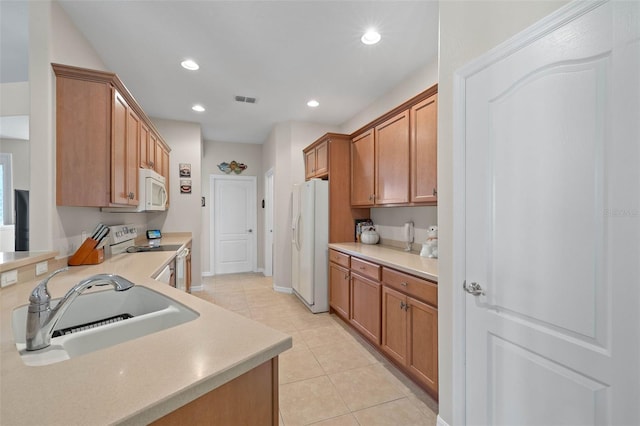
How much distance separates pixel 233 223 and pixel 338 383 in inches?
170

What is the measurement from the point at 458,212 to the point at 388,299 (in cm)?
117

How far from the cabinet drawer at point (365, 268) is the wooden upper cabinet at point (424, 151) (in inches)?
28.3

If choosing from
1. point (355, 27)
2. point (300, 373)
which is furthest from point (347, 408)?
point (355, 27)

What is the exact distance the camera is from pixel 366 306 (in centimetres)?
267

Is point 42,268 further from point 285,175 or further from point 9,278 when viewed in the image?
point 285,175

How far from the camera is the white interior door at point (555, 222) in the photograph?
0.88m

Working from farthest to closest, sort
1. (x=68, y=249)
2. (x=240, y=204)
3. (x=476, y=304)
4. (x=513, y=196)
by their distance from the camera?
(x=240, y=204) → (x=68, y=249) → (x=476, y=304) → (x=513, y=196)

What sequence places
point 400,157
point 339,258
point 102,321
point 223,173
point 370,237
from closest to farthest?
1. point 102,321
2. point 400,157
3. point 339,258
4. point 370,237
5. point 223,173

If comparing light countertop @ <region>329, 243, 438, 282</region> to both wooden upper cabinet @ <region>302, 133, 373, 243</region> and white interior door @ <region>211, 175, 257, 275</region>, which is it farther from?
white interior door @ <region>211, 175, 257, 275</region>

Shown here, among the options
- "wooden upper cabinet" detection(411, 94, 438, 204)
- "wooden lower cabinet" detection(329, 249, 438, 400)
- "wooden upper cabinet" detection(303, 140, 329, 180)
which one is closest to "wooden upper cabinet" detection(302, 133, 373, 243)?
"wooden upper cabinet" detection(303, 140, 329, 180)

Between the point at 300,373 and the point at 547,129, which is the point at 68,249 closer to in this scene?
the point at 300,373

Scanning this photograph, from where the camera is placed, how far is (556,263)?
1.05 meters

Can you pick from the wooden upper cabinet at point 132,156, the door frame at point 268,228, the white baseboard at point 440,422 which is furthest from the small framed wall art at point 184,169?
the white baseboard at point 440,422

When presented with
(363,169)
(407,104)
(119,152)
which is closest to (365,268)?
(363,169)
